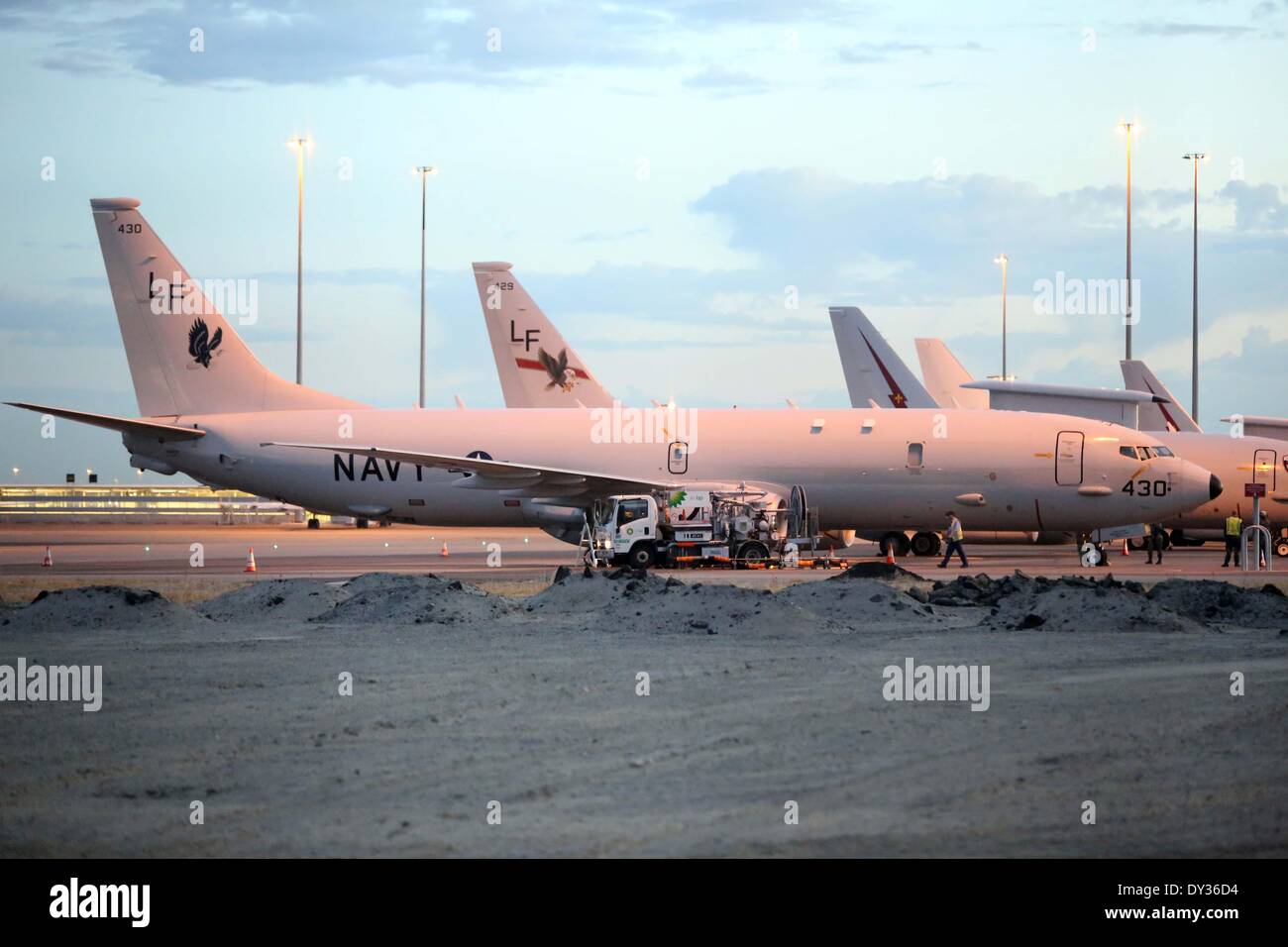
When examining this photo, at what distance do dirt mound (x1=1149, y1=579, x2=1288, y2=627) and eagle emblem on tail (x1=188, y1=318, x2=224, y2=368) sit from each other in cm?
2793

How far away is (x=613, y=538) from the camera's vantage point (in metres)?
35.8

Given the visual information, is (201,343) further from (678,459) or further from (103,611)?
(103,611)

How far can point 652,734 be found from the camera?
13188mm

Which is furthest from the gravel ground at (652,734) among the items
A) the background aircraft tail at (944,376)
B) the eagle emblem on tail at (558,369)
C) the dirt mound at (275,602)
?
the background aircraft tail at (944,376)

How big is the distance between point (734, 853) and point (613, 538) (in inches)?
1047

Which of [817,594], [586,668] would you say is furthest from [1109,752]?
[817,594]

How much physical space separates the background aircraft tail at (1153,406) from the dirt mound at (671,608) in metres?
41.0

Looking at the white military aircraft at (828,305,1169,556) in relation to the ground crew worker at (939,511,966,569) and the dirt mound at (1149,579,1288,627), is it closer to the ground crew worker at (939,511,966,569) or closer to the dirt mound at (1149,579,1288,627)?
the ground crew worker at (939,511,966,569)

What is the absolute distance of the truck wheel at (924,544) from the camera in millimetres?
46531

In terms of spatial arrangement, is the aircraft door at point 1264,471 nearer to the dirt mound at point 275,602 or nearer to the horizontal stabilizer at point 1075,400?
the horizontal stabilizer at point 1075,400

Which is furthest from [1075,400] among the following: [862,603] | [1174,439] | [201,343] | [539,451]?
[862,603]

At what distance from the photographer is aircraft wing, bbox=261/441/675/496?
39312mm

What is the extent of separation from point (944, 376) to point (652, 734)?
204 ft
